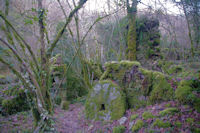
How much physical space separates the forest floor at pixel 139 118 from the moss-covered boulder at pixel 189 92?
0.50 feet

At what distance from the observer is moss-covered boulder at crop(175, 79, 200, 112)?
339 centimetres

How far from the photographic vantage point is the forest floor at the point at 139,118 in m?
3.13

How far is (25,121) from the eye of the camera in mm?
5375

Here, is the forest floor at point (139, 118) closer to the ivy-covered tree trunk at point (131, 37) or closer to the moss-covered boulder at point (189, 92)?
the moss-covered boulder at point (189, 92)

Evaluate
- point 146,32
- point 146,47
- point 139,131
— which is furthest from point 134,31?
point 139,131

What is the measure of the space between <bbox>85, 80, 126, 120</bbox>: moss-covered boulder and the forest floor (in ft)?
0.73

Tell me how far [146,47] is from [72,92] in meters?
5.45

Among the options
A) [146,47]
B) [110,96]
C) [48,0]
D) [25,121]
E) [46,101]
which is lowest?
[25,121]

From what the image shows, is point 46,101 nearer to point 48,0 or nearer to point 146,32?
point 48,0

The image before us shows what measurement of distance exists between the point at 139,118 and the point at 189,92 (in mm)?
1483

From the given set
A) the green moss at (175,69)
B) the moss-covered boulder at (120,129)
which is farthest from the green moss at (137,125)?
the green moss at (175,69)

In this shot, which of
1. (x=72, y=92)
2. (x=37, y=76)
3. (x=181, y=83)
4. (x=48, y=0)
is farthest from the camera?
(x=72, y=92)

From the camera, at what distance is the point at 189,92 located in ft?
11.7

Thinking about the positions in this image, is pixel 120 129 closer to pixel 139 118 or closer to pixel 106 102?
pixel 139 118
